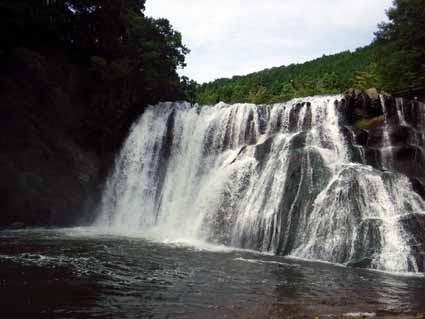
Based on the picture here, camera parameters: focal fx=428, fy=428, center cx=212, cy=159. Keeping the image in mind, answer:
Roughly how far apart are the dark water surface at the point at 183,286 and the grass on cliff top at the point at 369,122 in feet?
30.0

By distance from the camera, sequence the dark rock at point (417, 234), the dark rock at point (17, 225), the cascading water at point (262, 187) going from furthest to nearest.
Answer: the dark rock at point (17, 225)
the cascading water at point (262, 187)
the dark rock at point (417, 234)

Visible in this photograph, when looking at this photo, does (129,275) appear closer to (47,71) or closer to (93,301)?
(93,301)

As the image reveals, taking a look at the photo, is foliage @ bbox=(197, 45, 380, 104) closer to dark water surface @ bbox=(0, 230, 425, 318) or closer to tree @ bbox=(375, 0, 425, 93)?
tree @ bbox=(375, 0, 425, 93)

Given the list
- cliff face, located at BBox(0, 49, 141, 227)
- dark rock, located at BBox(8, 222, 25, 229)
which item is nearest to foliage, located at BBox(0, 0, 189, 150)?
cliff face, located at BBox(0, 49, 141, 227)

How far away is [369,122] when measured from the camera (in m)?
21.6

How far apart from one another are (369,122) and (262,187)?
257 inches

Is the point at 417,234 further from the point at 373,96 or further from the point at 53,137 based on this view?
the point at 53,137

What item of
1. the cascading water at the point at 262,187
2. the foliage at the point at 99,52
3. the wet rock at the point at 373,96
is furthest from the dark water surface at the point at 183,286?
the foliage at the point at 99,52

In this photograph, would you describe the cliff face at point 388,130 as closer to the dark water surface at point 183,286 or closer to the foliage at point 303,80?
the dark water surface at point 183,286

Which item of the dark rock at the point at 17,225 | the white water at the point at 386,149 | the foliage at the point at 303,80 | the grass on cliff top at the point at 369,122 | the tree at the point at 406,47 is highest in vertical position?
the foliage at the point at 303,80

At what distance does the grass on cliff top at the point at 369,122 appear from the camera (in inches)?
840

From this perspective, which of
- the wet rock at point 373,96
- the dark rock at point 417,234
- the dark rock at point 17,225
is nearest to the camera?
the dark rock at point 417,234

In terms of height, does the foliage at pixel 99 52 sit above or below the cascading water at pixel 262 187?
above

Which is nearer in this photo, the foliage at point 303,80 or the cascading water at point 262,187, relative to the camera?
the cascading water at point 262,187
